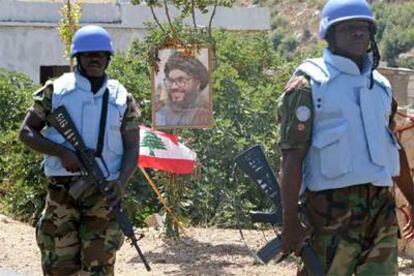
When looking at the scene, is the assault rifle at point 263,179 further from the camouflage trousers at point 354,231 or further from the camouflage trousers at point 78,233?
the camouflage trousers at point 78,233

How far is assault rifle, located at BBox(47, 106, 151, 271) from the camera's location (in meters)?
4.50

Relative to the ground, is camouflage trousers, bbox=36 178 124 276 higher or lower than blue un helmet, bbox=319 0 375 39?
lower

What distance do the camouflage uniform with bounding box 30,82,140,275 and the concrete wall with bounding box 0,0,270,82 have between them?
15.3 meters

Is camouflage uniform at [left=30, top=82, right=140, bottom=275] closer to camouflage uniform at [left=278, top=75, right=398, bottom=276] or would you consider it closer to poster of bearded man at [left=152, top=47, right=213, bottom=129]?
camouflage uniform at [left=278, top=75, right=398, bottom=276]

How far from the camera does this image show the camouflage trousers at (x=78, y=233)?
4586 mm

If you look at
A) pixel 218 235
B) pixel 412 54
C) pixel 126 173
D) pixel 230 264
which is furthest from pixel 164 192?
pixel 412 54

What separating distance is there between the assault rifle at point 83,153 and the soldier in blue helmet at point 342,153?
1.14 meters

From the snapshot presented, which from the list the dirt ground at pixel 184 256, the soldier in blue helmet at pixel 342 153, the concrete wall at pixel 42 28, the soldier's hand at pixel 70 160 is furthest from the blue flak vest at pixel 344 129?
the concrete wall at pixel 42 28

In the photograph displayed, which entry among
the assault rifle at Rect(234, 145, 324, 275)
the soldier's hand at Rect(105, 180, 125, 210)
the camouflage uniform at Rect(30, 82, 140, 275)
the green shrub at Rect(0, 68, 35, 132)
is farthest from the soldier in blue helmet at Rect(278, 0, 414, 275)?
the green shrub at Rect(0, 68, 35, 132)

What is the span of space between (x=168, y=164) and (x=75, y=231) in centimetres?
265

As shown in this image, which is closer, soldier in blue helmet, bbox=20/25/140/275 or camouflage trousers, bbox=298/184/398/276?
camouflage trousers, bbox=298/184/398/276

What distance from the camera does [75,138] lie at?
455cm

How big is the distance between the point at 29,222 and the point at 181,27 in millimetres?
2569

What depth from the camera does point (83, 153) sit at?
178 inches
